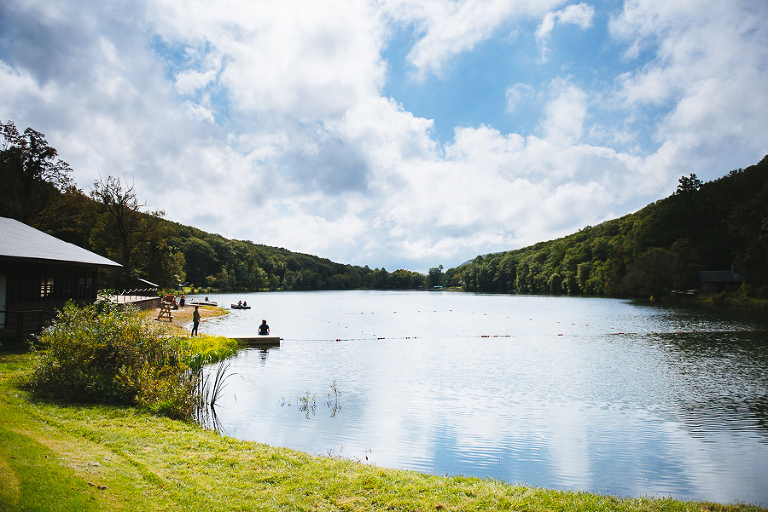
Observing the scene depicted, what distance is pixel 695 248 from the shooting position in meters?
79.3

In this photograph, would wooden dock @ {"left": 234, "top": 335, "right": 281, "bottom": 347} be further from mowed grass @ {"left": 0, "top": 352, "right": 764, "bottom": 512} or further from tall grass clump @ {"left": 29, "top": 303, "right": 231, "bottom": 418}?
mowed grass @ {"left": 0, "top": 352, "right": 764, "bottom": 512}

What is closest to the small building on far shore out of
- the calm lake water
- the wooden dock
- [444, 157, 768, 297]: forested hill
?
the wooden dock

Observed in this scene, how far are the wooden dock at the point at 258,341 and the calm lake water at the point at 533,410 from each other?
797mm

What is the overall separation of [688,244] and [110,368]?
91665 mm

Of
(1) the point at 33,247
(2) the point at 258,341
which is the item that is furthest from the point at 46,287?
(2) the point at 258,341

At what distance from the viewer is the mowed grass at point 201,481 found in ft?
17.3

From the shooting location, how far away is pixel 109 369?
Result: 11188mm

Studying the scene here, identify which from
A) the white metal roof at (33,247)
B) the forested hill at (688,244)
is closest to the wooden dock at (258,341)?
the white metal roof at (33,247)

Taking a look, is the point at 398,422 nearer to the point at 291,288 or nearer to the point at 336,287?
the point at 291,288

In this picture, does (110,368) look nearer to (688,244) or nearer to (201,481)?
(201,481)

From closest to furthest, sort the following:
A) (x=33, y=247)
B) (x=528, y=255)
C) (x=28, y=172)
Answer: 1. (x=33, y=247)
2. (x=28, y=172)
3. (x=528, y=255)

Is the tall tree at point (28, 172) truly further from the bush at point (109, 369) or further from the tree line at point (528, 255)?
the bush at point (109, 369)

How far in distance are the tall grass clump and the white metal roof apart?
5986mm

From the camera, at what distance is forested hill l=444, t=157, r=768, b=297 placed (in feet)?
200
